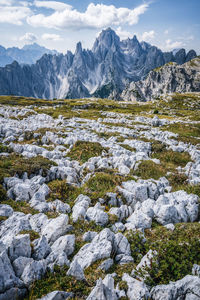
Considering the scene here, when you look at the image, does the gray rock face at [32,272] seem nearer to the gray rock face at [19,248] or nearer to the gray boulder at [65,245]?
the gray rock face at [19,248]

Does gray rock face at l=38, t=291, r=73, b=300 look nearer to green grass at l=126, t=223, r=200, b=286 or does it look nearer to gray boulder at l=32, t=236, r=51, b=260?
gray boulder at l=32, t=236, r=51, b=260

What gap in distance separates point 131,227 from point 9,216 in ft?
19.7

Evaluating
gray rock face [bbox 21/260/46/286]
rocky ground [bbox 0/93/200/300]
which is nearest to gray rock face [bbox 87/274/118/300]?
rocky ground [bbox 0/93/200/300]

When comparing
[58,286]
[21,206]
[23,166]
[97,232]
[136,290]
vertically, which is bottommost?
[97,232]

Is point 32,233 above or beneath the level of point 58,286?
above

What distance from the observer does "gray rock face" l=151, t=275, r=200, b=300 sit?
4.81 m

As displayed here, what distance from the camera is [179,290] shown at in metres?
4.96

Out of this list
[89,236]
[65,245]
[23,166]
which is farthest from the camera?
[23,166]

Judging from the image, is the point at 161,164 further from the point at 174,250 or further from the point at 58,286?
the point at 58,286

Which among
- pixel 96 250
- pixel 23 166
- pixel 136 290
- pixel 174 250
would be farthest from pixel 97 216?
pixel 23 166

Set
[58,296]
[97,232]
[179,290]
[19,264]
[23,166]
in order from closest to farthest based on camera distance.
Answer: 1. [58,296]
2. [179,290]
3. [19,264]
4. [97,232]
5. [23,166]

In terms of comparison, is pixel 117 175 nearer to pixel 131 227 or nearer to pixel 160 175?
pixel 160 175

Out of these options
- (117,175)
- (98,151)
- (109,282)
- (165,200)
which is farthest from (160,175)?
(109,282)

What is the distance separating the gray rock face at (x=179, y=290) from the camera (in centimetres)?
481
